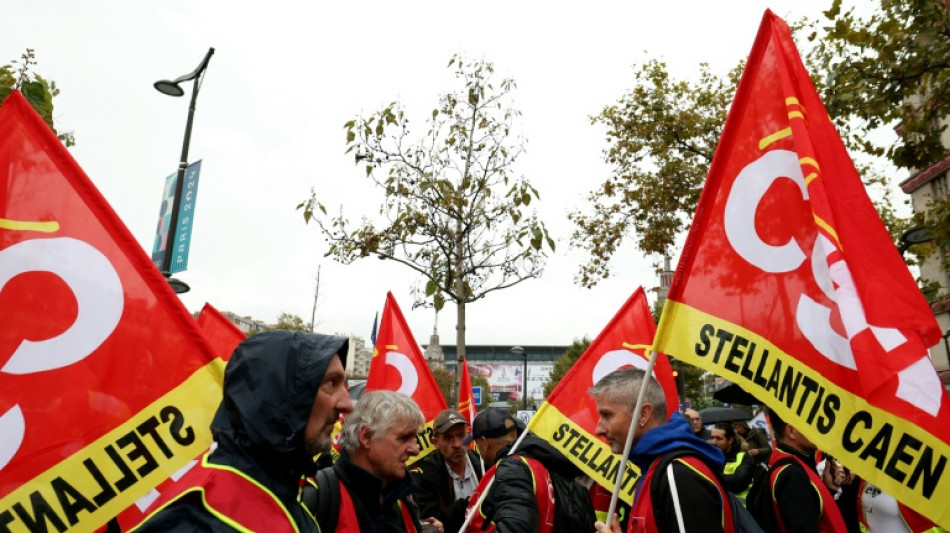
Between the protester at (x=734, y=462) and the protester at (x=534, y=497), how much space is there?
13.0ft

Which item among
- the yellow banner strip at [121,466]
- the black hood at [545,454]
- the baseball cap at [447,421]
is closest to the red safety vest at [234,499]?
the yellow banner strip at [121,466]

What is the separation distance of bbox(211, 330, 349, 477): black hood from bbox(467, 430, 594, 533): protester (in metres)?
2.09

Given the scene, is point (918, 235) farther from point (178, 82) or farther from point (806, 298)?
point (178, 82)

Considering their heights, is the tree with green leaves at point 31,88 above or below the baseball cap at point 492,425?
above

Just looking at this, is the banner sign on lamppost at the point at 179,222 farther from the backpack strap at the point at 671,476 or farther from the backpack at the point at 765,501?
the backpack strap at the point at 671,476

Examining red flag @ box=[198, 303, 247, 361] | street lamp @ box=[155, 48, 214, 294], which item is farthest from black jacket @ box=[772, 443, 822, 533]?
street lamp @ box=[155, 48, 214, 294]

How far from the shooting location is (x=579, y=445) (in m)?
5.22

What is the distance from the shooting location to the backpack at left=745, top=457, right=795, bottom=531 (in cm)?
428

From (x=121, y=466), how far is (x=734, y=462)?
8096 mm

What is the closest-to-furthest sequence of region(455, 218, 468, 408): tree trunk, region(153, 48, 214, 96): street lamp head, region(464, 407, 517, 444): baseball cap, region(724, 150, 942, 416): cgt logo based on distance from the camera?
region(724, 150, 942, 416): cgt logo
region(464, 407, 517, 444): baseball cap
region(153, 48, 214, 96): street lamp head
region(455, 218, 468, 408): tree trunk

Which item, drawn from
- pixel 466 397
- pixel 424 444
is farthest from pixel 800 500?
→ pixel 466 397

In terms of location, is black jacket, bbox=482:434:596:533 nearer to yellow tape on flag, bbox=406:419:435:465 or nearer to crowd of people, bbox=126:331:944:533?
crowd of people, bbox=126:331:944:533

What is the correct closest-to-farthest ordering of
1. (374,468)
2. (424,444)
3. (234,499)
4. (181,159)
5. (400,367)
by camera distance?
(234,499), (374,468), (424,444), (400,367), (181,159)

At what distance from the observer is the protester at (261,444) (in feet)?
6.81
